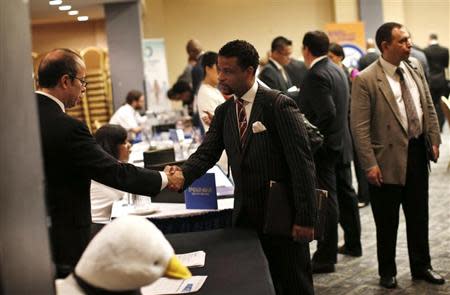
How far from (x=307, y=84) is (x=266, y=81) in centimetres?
134

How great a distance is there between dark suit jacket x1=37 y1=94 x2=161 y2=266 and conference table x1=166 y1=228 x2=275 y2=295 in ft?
1.40

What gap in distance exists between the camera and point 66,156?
2.67m

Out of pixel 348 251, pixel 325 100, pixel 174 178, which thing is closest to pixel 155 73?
pixel 348 251

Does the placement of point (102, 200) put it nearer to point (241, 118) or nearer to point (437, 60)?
point (241, 118)

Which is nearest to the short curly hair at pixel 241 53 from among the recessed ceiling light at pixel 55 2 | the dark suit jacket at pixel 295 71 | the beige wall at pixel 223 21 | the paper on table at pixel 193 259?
the paper on table at pixel 193 259

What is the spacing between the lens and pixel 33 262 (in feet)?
5.01

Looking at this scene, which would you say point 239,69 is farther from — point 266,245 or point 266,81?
point 266,81

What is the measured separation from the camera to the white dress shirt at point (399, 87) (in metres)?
4.37

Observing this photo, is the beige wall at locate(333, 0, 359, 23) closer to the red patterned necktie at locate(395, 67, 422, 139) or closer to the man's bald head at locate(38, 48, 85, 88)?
the red patterned necktie at locate(395, 67, 422, 139)

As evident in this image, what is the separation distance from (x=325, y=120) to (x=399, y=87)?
81 cm

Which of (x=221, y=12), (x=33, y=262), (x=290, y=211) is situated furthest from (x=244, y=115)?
(x=221, y=12)

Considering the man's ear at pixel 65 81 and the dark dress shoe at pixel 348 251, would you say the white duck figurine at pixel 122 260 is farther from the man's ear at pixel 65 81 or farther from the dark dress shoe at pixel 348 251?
the dark dress shoe at pixel 348 251

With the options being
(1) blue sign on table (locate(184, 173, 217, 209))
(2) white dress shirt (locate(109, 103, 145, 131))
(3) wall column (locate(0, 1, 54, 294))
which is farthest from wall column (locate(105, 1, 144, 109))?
(3) wall column (locate(0, 1, 54, 294))

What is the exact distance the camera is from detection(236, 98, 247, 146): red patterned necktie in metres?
3.20
